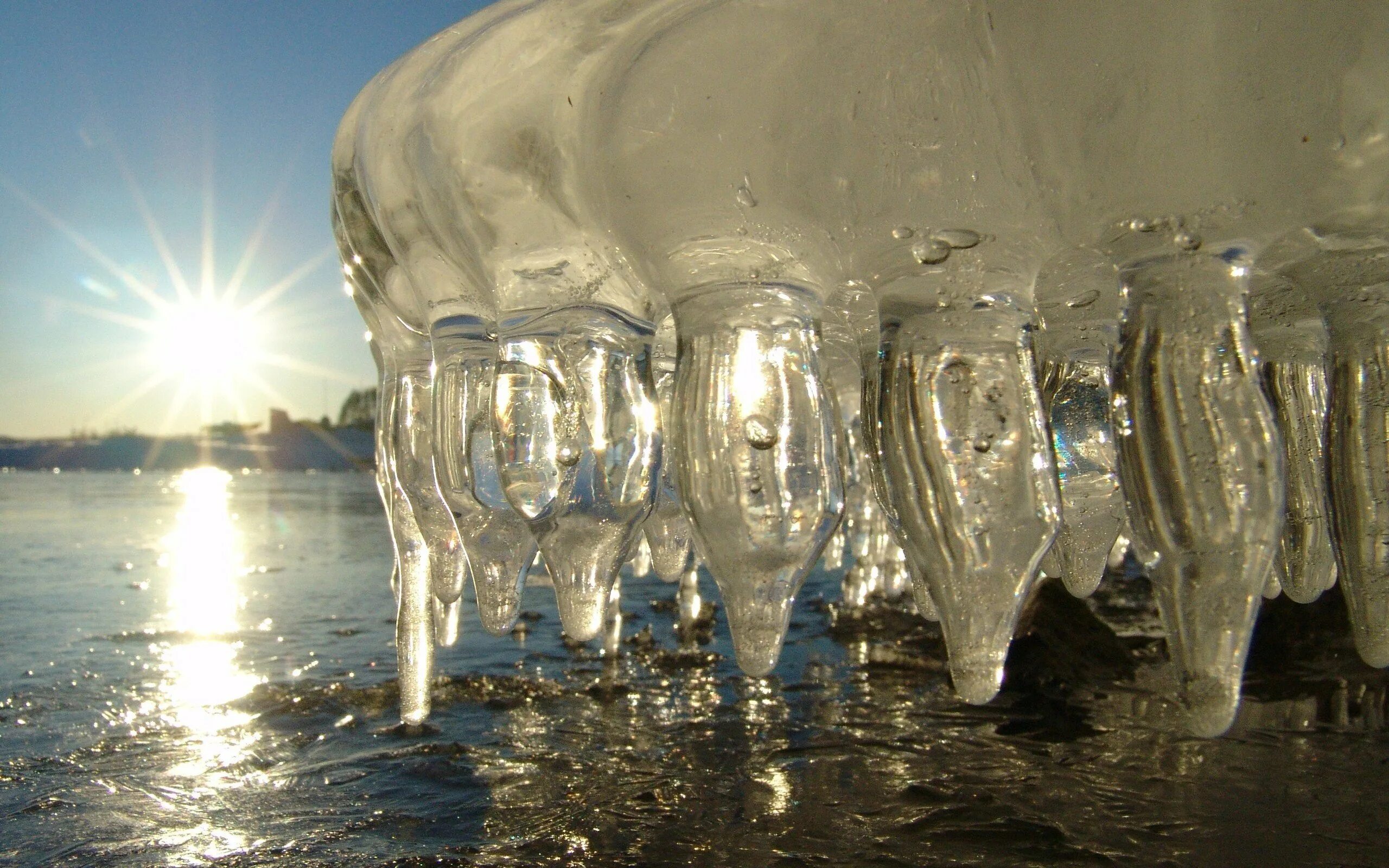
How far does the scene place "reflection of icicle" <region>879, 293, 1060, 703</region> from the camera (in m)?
0.78

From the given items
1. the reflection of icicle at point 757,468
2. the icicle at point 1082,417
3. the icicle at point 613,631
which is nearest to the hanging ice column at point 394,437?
the reflection of icicle at point 757,468

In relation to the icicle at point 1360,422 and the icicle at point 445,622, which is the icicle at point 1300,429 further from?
the icicle at point 445,622

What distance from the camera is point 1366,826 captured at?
1.69m

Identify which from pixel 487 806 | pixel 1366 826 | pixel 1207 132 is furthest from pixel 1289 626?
pixel 1207 132

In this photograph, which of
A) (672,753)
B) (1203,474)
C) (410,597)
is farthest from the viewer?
(672,753)

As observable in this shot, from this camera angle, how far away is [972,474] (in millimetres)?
790

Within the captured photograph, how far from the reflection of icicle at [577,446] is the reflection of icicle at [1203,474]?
487mm

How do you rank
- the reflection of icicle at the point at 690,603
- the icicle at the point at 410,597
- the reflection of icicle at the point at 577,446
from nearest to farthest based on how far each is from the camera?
the reflection of icicle at the point at 577,446
the icicle at the point at 410,597
the reflection of icicle at the point at 690,603

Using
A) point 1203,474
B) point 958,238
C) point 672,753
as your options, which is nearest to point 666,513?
point 958,238

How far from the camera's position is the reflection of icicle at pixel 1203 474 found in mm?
737

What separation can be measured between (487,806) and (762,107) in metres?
1.53

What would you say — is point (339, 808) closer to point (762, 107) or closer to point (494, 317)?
point (494, 317)

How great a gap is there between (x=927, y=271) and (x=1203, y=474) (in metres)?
0.29

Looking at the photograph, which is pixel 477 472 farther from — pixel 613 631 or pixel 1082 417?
pixel 613 631
